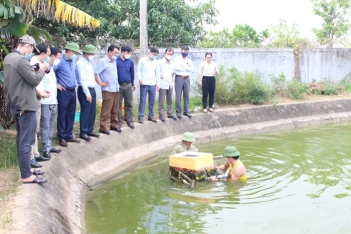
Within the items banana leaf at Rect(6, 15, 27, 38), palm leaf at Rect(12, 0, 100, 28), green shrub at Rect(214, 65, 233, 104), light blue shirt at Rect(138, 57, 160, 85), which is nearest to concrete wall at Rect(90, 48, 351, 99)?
green shrub at Rect(214, 65, 233, 104)

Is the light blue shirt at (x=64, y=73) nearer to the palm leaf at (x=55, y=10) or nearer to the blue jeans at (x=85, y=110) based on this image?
the blue jeans at (x=85, y=110)

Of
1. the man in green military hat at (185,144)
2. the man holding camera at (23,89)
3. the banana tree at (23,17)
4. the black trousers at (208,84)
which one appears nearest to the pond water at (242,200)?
the man in green military hat at (185,144)

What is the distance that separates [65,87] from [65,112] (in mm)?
504

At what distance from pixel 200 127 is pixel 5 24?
694 centimetres

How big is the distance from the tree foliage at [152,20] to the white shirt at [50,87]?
7235 millimetres

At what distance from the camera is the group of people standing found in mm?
6145

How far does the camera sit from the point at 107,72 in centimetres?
1014

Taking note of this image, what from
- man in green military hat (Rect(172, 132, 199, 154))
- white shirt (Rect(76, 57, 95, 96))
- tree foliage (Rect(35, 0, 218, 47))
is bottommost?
man in green military hat (Rect(172, 132, 199, 154))

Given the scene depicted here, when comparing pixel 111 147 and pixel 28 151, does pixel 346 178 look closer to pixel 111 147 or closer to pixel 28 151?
pixel 111 147

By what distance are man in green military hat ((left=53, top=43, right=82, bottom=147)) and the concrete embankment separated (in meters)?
0.51

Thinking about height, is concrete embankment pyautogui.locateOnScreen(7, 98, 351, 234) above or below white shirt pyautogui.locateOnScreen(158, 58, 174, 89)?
below

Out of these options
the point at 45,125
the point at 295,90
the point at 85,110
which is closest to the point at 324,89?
the point at 295,90

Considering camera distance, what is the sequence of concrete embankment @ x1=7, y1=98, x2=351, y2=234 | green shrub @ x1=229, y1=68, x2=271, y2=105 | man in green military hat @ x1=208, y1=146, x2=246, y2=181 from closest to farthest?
concrete embankment @ x1=7, y1=98, x2=351, y2=234, man in green military hat @ x1=208, y1=146, x2=246, y2=181, green shrub @ x1=229, y1=68, x2=271, y2=105

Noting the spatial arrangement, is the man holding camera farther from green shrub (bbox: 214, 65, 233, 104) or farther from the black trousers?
green shrub (bbox: 214, 65, 233, 104)
